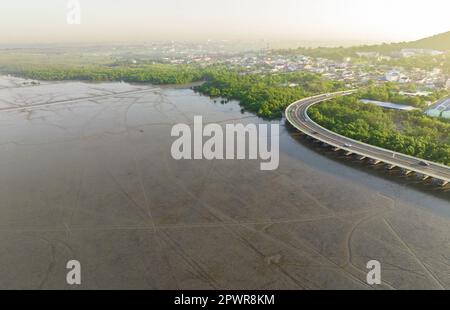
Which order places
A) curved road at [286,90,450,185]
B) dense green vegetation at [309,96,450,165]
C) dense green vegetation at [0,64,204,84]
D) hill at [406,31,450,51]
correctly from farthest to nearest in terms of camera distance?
hill at [406,31,450,51]
dense green vegetation at [0,64,204,84]
dense green vegetation at [309,96,450,165]
curved road at [286,90,450,185]

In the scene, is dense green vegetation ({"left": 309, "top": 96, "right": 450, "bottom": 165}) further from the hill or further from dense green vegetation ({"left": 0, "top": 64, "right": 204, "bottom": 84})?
the hill

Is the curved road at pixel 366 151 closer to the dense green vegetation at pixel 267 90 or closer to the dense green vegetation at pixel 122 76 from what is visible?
the dense green vegetation at pixel 267 90

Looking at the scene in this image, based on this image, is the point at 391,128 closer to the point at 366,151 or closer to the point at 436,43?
the point at 366,151

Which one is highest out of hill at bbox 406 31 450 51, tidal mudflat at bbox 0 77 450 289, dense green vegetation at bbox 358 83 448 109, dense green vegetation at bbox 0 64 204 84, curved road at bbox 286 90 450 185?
hill at bbox 406 31 450 51

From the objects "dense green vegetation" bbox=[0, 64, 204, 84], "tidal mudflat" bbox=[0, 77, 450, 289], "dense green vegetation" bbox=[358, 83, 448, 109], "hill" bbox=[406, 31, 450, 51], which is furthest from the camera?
"hill" bbox=[406, 31, 450, 51]

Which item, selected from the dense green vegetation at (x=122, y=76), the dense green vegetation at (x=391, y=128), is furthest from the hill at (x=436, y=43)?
the dense green vegetation at (x=391, y=128)

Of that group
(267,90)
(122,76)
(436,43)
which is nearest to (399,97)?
(267,90)

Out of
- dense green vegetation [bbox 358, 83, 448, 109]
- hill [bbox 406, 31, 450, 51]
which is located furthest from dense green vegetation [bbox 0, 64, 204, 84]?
hill [bbox 406, 31, 450, 51]
